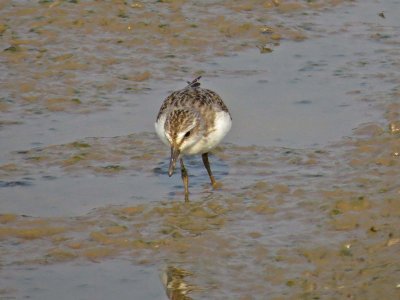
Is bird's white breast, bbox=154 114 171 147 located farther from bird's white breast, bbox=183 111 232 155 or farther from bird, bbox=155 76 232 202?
bird's white breast, bbox=183 111 232 155

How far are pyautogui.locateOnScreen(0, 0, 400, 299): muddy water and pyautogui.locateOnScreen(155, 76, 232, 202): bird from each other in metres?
0.60

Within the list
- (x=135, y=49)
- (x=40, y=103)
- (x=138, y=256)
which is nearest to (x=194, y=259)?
(x=138, y=256)

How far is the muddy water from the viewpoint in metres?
8.82

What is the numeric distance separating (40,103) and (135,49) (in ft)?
6.43

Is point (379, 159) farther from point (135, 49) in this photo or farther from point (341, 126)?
point (135, 49)

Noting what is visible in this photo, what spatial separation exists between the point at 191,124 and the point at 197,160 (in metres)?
1.77

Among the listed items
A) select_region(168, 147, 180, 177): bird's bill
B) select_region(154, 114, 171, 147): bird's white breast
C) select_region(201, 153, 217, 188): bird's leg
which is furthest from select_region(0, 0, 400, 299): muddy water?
select_region(154, 114, 171, 147): bird's white breast

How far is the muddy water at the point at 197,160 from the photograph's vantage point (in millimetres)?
8820

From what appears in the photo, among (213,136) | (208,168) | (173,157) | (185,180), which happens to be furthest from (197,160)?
(173,157)

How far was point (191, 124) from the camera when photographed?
32.7 ft

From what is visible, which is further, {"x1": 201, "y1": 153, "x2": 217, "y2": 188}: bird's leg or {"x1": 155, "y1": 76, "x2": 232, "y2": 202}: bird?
{"x1": 201, "y1": 153, "x2": 217, "y2": 188}: bird's leg

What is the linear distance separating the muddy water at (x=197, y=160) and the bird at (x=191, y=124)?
23.6 inches

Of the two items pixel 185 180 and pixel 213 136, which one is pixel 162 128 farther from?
pixel 185 180

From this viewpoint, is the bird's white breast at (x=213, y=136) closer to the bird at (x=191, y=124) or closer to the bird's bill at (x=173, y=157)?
the bird at (x=191, y=124)
